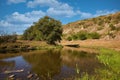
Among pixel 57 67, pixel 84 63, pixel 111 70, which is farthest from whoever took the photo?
pixel 84 63

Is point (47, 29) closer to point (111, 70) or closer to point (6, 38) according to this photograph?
point (6, 38)

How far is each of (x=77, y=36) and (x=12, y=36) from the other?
48989 mm

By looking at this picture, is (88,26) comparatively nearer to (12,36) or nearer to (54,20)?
(54,20)

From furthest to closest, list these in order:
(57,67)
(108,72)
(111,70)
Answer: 1. (57,67)
2. (111,70)
3. (108,72)

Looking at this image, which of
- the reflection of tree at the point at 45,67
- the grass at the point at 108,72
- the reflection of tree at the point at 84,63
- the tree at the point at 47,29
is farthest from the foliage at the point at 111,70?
the tree at the point at 47,29

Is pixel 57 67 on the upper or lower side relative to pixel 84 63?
upper

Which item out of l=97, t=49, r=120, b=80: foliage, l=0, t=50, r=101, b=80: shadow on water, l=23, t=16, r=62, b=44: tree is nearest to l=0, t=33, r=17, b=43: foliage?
l=23, t=16, r=62, b=44: tree

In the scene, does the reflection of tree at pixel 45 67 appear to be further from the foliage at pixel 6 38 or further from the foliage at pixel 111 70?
the foliage at pixel 6 38

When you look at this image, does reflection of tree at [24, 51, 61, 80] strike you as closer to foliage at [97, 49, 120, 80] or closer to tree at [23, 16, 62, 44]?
foliage at [97, 49, 120, 80]

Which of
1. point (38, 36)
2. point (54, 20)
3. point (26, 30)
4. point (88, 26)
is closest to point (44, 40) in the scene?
point (38, 36)

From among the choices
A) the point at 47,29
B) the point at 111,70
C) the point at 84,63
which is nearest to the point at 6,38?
the point at 47,29

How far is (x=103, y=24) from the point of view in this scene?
142125mm

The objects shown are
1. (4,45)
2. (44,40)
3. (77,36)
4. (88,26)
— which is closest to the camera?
(4,45)

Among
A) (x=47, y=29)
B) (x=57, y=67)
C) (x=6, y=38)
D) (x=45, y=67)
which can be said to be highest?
(x=47, y=29)
